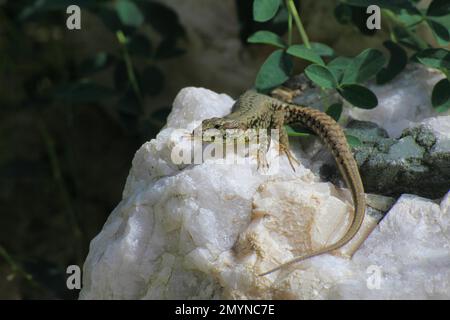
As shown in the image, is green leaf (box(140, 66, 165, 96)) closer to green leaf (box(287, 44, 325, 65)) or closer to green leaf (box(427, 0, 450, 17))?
green leaf (box(287, 44, 325, 65))

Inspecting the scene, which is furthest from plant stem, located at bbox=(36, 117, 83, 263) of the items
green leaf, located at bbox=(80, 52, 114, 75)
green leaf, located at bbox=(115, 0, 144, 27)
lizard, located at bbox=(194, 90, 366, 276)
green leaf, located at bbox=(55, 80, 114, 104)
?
lizard, located at bbox=(194, 90, 366, 276)

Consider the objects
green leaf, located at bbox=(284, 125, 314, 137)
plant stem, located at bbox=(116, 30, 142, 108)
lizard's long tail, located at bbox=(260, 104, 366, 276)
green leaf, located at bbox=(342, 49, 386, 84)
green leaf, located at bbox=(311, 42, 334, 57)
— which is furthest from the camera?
plant stem, located at bbox=(116, 30, 142, 108)

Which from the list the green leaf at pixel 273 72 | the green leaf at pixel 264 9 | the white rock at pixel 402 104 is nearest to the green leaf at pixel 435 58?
the white rock at pixel 402 104

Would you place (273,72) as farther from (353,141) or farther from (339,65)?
(353,141)

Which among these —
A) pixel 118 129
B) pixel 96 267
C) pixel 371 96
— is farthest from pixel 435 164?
pixel 118 129

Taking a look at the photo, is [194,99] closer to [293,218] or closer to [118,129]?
[293,218]
